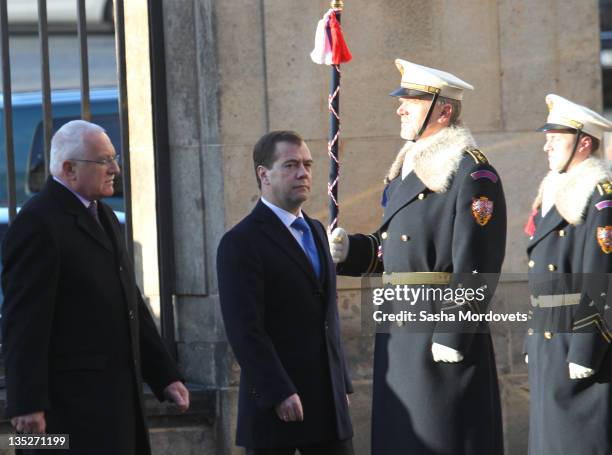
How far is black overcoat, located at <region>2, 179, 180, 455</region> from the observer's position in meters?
4.70

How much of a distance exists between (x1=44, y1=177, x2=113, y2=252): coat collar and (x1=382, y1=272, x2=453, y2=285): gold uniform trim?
1.15 metres

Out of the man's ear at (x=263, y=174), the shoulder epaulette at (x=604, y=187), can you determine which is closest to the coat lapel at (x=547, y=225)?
the shoulder epaulette at (x=604, y=187)

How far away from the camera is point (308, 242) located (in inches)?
213

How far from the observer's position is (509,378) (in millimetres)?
6980

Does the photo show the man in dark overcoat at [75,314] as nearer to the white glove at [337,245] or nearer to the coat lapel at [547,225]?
the white glove at [337,245]

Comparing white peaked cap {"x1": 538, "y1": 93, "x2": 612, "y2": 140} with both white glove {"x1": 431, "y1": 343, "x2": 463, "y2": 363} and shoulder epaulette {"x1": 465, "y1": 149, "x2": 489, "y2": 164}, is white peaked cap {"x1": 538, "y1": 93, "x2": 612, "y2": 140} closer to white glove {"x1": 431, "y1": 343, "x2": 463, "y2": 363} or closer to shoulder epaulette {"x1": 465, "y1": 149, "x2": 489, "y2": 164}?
shoulder epaulette {"x1": 465, "y1": 149, "x2": 489, "y2": 164}

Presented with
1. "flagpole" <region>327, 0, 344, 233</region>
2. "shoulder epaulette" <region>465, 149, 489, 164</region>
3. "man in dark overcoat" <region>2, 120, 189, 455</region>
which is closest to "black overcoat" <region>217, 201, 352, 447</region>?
"man in dark overcoat" <region>2, 120, 189, 455</region>

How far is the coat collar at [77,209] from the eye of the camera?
4922 mm

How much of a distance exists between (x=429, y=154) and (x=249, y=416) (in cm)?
120

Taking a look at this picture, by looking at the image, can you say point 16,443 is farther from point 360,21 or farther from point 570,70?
point 570,70

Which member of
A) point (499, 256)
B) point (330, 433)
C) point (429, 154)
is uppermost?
point (429, 154)

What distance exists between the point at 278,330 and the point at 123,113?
82.1 inches

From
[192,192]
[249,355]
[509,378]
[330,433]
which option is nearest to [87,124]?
[249,355]

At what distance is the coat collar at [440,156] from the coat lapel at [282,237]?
57 centimetres
